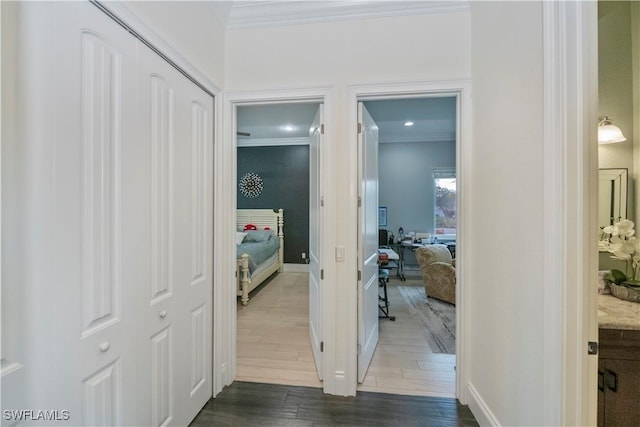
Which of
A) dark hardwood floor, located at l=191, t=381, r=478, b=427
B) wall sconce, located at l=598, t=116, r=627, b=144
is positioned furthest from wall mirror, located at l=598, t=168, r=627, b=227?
dark hardwood floor, located at l=191, t=381, r=478, b=427

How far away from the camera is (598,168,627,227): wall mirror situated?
171 centimetres

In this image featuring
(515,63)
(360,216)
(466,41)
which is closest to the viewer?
(515,63)

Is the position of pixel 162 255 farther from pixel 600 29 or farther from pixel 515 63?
pixel 600 29

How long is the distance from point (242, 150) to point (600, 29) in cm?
557

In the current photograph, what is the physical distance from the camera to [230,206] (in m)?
2.09

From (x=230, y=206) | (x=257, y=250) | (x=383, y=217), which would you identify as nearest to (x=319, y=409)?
(x=230, y=206)

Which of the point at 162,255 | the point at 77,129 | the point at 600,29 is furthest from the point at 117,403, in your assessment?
the point at 600,29

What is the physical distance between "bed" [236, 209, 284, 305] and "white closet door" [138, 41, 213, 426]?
1.56m

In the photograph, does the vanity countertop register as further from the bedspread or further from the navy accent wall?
the navy accent wall

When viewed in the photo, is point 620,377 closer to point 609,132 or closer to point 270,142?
point 609,132

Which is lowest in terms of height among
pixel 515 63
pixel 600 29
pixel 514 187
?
pixel 514 187

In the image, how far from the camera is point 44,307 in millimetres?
910

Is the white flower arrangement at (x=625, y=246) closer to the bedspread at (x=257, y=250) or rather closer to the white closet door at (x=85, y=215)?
the white closet door at (x=85, y=215)

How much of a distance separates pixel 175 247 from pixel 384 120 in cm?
399
